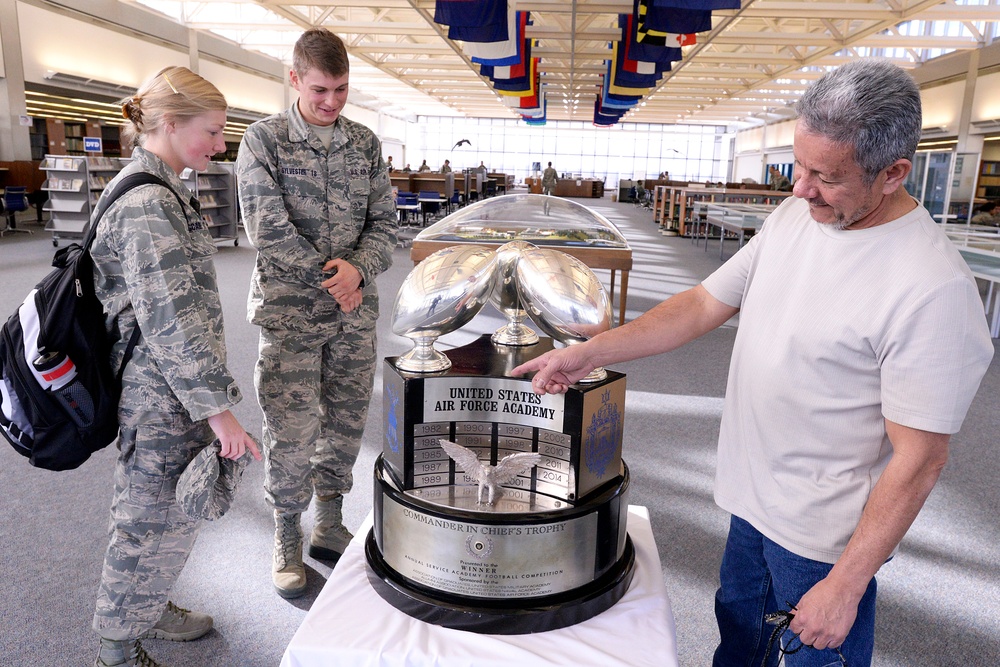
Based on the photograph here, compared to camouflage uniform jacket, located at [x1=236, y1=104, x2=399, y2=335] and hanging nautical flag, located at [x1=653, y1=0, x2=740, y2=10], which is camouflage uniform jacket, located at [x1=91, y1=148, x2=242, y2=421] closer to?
camouflage uniform jacket, located at [x1=236, y1=104, x2=399, y2=335]

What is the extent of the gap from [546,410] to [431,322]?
26 cm

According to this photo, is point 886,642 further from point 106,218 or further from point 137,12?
point 137,12

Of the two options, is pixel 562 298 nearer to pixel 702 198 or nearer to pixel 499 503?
pixel 499 503

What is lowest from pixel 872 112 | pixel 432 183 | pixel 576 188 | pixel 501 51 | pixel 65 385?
pixel 65 385

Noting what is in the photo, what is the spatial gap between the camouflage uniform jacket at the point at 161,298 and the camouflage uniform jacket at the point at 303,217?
353mm

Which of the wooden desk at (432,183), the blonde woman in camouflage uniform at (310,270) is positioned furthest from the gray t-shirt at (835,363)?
the wooden desk at (432,183)

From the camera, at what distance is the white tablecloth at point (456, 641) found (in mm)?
1021

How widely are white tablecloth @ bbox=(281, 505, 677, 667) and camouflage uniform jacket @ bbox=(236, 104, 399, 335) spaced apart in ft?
3.44

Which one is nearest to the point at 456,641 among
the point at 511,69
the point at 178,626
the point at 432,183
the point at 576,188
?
the point at 178,626

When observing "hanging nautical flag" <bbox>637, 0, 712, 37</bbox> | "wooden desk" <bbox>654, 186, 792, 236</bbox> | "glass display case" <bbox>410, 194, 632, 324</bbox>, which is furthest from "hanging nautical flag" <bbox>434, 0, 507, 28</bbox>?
"wooden desk" <bbox>654, 186, 792, 236</bbox>

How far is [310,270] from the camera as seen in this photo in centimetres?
199

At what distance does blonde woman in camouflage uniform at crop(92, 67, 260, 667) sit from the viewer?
1427 millimetres

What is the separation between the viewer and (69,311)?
1443 millimetres

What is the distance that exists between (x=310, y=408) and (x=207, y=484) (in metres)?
0.60
